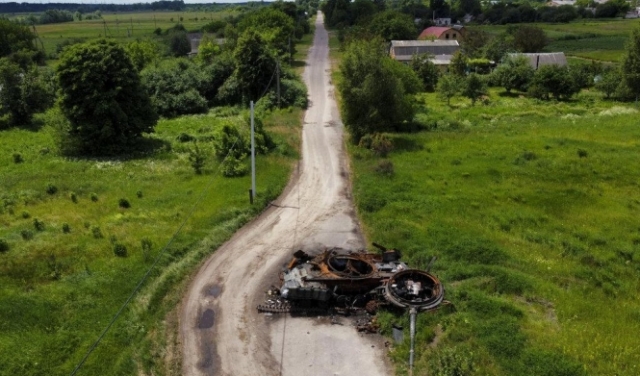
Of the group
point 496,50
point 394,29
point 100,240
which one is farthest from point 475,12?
point 100,240

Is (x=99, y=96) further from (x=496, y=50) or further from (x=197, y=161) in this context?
(x=496, y=50)

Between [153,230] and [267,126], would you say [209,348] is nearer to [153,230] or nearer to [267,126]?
[153,230]

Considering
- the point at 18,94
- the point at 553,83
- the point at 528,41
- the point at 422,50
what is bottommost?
the point at 18,94

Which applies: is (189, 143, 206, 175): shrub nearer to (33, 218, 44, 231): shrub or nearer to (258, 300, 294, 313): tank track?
(33, 218, 44, 231): shrub

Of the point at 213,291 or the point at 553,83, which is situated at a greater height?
the point at 553,83

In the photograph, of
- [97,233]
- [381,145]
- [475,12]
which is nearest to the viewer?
[97,233]

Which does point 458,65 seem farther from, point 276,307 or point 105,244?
point 276,307

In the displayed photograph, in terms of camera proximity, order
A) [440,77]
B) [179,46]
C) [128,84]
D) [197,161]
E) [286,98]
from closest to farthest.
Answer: [197,161] → [128,84] → [286,98] → [440,77] → [179,46]

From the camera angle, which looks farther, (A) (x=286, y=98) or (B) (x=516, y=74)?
(B) (x=516, y=74)

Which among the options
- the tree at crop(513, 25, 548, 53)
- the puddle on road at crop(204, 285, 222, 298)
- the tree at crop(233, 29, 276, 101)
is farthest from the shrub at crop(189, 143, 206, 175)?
Result: the tree at crop(513, 25, 548, 53)
